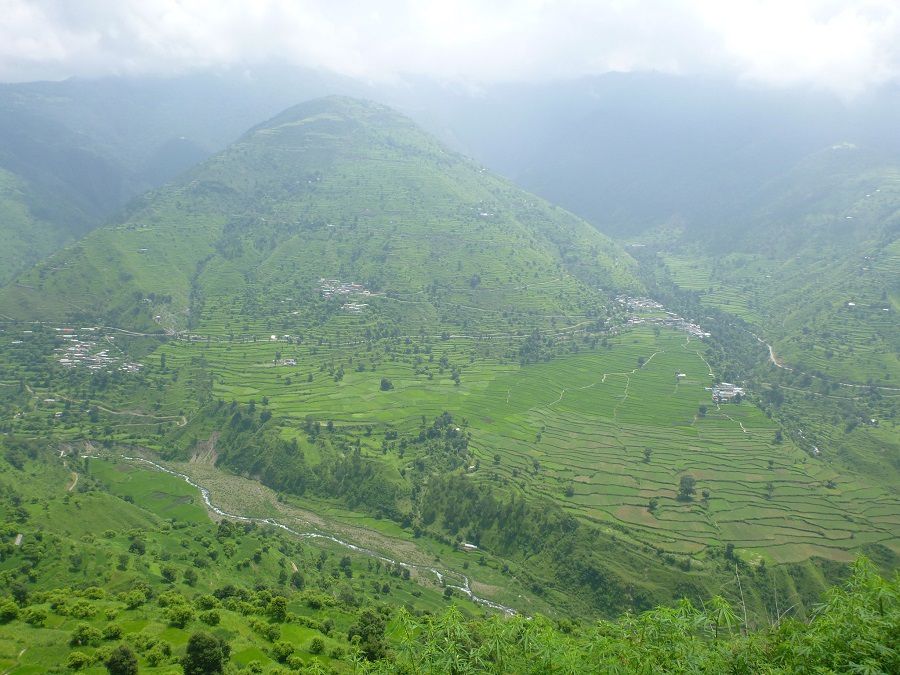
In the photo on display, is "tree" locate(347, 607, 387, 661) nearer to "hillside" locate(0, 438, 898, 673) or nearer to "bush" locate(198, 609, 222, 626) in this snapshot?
"hillside" locate(0, 438, 898, 673)

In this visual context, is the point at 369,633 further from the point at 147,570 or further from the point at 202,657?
the point at 147,570

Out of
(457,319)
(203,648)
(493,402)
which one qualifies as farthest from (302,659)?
(457,319)

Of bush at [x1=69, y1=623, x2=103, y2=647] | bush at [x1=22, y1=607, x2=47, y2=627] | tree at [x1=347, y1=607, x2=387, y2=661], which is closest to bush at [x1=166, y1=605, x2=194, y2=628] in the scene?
bush at [x1=69, y1=623, x2=103, y2=647]

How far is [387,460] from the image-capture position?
100m

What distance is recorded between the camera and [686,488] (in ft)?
297

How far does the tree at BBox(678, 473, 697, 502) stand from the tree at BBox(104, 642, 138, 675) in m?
76.1

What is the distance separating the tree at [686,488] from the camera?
293 feet

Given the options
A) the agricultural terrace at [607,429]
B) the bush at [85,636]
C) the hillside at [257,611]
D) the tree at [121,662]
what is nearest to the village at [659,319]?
the agricultural terrace at [607,429]

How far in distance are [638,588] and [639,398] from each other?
62251mm

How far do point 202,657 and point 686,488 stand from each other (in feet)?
244

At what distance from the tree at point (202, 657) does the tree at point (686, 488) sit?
7130 centimetres

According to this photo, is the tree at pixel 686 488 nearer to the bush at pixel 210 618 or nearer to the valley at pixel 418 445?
the valley at pixel 418 445

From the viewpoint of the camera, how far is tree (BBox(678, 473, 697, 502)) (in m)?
89.2

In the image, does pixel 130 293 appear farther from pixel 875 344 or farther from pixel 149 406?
pixel 875 344
